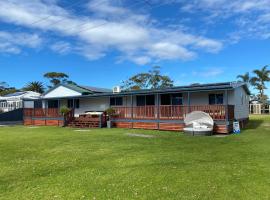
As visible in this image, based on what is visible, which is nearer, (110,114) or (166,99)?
(110,114)

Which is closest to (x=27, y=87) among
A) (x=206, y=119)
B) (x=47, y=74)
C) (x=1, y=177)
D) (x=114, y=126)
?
(x=47, y=74)

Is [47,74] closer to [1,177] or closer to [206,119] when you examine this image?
[206,119]

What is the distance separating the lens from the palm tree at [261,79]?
168 feet

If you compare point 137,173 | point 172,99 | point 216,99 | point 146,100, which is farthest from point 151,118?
point 137,173

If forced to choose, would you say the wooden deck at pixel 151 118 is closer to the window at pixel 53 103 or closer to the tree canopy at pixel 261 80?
the window at pixel 53 103

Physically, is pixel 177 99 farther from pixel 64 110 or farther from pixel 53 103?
pixel 53 103

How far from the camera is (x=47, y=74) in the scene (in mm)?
68625

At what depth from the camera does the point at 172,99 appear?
21719mm

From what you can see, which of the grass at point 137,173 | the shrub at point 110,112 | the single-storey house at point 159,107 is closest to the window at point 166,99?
the single-storey house at point 159,107

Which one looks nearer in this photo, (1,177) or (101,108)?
(1,177)

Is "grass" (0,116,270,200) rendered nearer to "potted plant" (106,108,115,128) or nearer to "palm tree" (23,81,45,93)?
"potted plant" (106,108,115,128)

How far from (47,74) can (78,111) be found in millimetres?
44256

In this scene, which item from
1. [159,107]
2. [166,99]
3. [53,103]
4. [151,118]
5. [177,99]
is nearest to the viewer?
[159,107]

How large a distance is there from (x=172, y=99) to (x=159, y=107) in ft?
8.57
